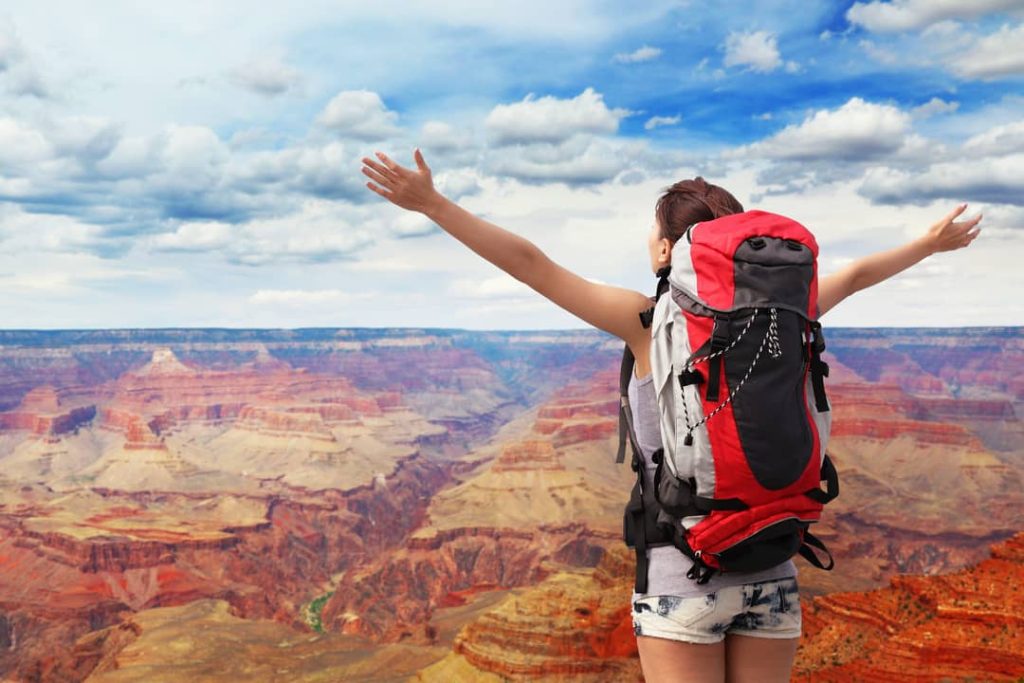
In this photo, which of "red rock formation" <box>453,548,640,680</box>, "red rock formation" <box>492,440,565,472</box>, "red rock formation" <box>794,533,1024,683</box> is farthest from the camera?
"red rock formation" <box>492,440,565,472</box>

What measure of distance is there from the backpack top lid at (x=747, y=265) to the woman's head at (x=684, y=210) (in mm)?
312

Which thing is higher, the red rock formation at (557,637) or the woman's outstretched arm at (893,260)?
the woman's outstretched arm at (893,260)

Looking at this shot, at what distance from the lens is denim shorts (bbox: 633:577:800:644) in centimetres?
388

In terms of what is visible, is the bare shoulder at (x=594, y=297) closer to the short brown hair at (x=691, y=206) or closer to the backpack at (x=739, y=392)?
the backpack at (x=739, y=392)

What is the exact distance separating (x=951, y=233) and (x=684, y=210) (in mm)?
2681

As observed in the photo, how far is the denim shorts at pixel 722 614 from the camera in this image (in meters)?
3.88

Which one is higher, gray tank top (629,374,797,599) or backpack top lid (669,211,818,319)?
backpack top lid (669,211,818,319)

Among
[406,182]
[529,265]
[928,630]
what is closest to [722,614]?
[529,265]

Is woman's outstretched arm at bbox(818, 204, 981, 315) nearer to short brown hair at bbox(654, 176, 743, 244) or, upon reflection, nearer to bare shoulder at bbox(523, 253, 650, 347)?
short brown hair at bbox(654, 176, 743, 244)

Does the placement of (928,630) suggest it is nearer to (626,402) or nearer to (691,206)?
(626,402)

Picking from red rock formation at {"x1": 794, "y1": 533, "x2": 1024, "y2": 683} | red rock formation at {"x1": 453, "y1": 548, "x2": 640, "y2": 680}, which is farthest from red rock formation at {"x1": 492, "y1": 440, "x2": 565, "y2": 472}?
red rock formation at {"x1": 794, "y1": 533, "x2": 1024, "y2": 683}

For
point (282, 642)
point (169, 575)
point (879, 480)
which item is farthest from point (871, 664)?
point (879, 480)

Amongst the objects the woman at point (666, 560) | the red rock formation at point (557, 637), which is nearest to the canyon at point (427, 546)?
the red rock formation at point (557, 637)

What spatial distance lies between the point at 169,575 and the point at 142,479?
56.6 meters
